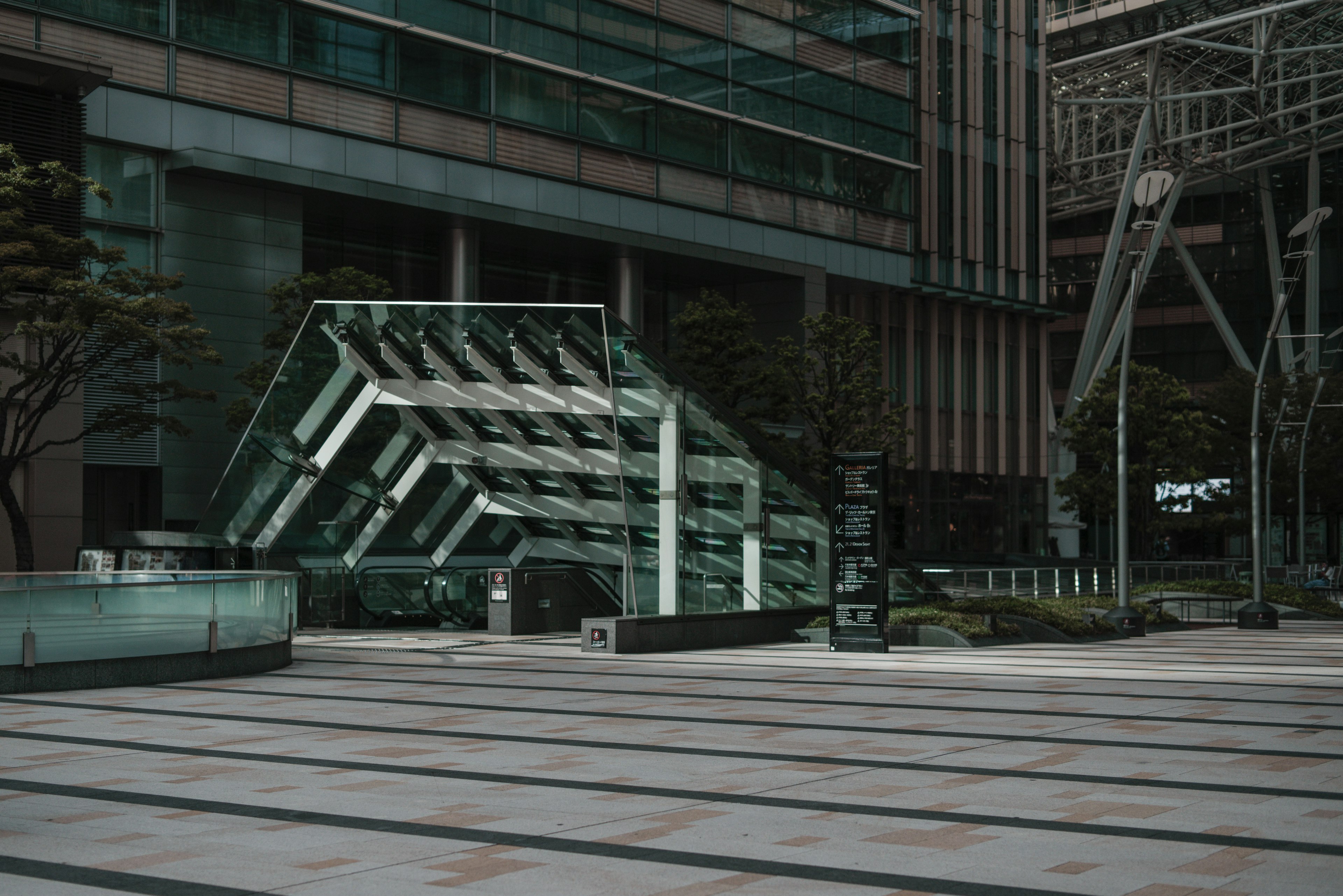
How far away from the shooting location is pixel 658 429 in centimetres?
2050

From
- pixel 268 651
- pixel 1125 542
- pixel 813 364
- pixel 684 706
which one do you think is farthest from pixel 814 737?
pixel 813 364

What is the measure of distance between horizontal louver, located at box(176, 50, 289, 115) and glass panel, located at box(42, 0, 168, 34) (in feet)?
2.66

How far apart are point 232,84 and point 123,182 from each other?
11.5ft

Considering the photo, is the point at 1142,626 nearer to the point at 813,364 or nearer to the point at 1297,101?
the point at 813,364

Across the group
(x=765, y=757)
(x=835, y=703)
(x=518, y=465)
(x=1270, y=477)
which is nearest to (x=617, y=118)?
(x=518, y=465)

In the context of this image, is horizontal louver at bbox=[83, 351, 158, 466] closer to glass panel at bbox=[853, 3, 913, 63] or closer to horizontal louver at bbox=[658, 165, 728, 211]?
horizontal louver at bbox=[658, 165, 728, 211]

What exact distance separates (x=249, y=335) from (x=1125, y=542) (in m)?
21.3

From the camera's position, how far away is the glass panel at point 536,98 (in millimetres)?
39719

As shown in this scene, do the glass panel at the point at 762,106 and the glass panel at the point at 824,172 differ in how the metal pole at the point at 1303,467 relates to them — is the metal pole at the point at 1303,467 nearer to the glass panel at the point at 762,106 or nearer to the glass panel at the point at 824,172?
the glass panel at the point at 824,172

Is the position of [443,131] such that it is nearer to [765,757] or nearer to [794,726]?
[794,726]

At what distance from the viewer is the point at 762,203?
46.8 metres

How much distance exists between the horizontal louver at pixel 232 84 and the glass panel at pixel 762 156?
15344mm

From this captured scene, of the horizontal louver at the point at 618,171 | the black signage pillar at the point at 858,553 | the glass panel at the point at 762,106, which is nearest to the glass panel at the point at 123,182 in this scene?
the horizontal louver at the point at 618,171

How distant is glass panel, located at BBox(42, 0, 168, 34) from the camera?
31.8 meters
